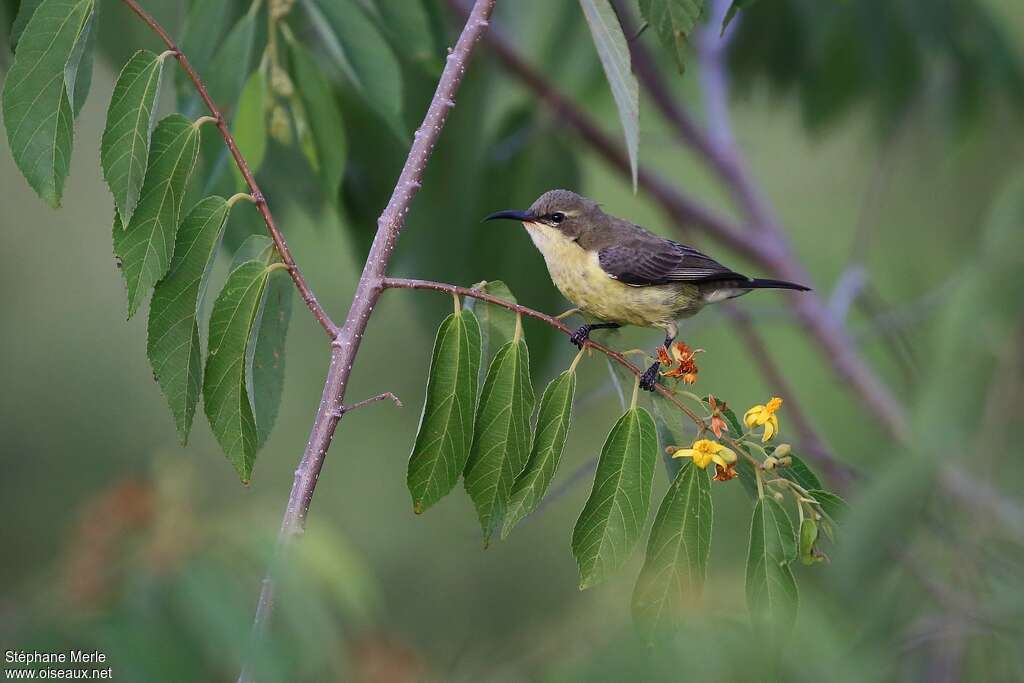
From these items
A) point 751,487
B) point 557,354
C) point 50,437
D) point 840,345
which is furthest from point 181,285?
point 50,437

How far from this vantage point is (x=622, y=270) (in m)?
4.20

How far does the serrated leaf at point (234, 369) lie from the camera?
2555 millimetres

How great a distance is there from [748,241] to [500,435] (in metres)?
4.34

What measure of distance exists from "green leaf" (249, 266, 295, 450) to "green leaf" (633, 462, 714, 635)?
961 mm

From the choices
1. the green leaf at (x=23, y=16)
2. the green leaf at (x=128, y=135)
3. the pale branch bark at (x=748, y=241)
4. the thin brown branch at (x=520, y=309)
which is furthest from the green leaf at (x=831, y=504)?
the pale branch bark at (x=748, y=241)

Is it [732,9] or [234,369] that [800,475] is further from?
[234,369]

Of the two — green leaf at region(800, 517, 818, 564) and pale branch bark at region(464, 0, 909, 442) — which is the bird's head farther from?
green leaf at region(800, 517, 818, 564)

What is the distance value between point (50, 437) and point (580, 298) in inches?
325

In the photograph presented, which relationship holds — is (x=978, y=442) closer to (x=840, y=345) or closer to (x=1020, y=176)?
(x=1020, y=176)

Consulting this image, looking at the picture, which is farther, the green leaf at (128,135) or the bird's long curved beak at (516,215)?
the bird's long curved beak at (516,215)

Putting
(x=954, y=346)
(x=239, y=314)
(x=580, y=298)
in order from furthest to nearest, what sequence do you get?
(x=580, y=298) < (x=239, y=314) < (x=954, y=346)

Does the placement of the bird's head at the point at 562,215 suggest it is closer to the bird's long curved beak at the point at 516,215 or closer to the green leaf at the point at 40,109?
the bird's long curved beak at the point at 516,215

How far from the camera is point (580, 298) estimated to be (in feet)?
14.0

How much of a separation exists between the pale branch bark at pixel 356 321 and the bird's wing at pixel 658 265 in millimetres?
1560
